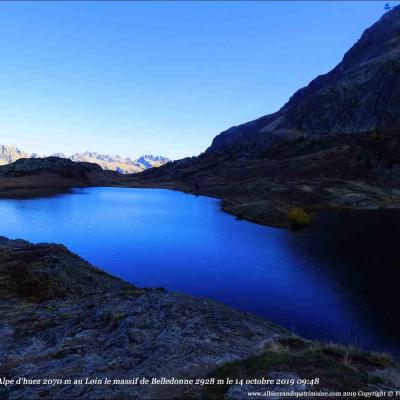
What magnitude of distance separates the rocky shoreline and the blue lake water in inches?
480

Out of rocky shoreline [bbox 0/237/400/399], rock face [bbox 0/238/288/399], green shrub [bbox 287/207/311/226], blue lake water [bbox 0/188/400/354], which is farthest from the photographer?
green shrub [bbox 287/207/311/226]

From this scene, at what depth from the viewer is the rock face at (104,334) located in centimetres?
1680

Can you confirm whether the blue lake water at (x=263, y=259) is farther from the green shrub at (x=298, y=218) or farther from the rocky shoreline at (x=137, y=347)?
the rocky shoreline at (x=137, y=347)

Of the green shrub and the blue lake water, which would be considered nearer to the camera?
the blue lake water

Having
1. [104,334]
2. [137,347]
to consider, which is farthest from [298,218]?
[137,347]

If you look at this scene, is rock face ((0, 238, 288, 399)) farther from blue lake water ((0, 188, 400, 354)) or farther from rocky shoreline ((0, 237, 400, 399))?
blue lake water ((0, 188, 400, 354))

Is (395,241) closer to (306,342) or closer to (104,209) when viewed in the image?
(306,342)

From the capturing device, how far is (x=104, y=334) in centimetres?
2286

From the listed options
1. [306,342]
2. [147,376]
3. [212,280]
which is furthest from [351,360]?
[212,280]

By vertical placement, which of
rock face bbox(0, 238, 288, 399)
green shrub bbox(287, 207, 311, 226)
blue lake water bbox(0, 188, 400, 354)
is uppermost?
green shrub bbox(287, 207, 311, 226)

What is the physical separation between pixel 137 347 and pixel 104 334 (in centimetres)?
359

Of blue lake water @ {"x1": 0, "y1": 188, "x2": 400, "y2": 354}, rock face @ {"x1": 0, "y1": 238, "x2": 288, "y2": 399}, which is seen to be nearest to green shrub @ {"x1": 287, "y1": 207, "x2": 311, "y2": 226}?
blue lake water @ {"x1": 0, "y1": 188, "x2": 400, "y2": 354}

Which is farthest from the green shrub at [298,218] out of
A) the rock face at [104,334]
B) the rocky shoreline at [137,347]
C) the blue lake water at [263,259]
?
the rocky shoreline at [137,347]

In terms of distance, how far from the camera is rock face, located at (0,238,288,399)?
661 inches
